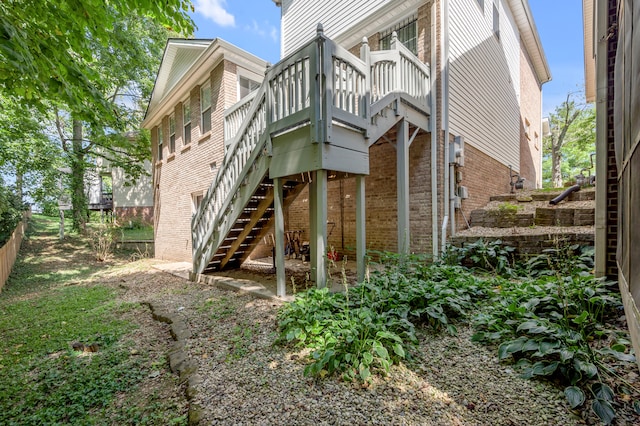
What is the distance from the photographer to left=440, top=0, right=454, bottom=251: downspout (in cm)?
655

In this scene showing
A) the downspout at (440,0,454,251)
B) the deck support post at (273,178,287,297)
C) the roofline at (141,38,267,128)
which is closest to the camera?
the deck support post at (273,178,287,297)

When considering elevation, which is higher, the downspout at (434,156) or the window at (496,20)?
the window at (496,20)

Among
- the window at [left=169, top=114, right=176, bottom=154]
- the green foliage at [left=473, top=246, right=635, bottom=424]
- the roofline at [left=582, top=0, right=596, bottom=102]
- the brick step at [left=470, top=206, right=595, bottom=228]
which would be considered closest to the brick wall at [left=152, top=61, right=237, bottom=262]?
the window at [left=169, top=114, right=176, bottom=154]

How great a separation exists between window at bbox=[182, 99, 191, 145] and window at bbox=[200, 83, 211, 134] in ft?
3.67

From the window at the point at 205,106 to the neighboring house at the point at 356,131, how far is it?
8 centimetres

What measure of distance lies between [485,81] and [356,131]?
255 inches

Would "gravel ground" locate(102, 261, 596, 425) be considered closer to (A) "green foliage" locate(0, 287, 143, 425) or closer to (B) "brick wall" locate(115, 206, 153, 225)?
(A) "green foliage" locate(0, 287, 143, 425)

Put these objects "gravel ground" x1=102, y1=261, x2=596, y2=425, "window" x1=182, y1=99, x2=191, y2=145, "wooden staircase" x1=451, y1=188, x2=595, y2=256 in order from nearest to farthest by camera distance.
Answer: "gravel ground" x1=102, y1=261, x2=596, y2=425 < "wooden staircase" x1=451, y1=188, x2=595, y2=256 < "window" x1=182, y1=99, x2=191, y2=145

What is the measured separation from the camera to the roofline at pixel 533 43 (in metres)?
10.7

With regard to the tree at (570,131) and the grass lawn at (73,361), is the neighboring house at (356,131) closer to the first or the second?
the grass lawn at (73,361)

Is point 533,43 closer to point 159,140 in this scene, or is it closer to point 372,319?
point 372,319

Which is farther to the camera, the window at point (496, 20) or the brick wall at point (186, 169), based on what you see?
the window at point (496, 20)

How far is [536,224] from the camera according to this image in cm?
696

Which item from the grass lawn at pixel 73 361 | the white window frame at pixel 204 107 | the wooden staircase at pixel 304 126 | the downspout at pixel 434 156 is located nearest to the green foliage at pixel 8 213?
the grass lawn at pixel 73 361
